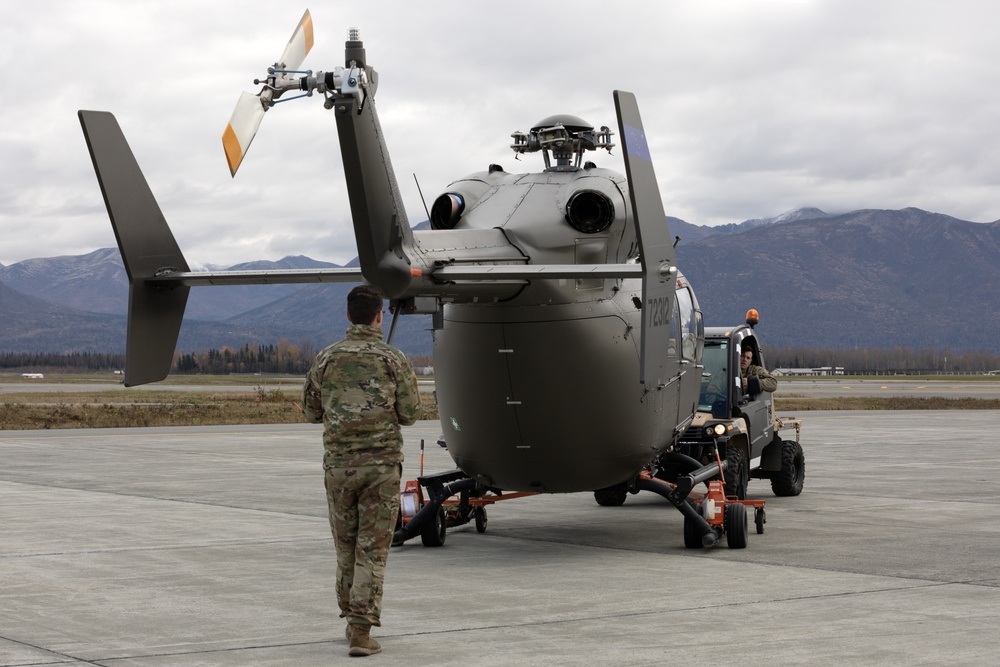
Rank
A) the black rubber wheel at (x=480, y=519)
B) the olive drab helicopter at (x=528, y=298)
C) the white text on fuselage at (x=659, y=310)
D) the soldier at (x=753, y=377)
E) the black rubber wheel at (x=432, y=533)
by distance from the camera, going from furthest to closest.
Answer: the soldier at (x=753, y=377) → the black rubber wheel at (x=480, y=519) → the black rubber wheel at (x=432, y=533) → the olive drab helicopter at (x=528, y=298) → the white text on fuselage at (x=659, y=310)

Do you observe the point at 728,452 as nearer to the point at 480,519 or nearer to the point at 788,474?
the point at 480,519

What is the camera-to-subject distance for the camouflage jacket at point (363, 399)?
25.7 feet

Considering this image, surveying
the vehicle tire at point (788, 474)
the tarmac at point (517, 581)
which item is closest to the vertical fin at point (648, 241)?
the tarmac at point (517, 581)

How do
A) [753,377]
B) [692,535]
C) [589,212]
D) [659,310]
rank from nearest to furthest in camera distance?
[659,310], [589,212], [692,535], [753,377]

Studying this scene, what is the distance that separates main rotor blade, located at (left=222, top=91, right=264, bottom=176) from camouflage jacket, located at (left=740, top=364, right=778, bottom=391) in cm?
1004

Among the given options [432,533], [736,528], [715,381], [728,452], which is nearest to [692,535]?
[736,528]

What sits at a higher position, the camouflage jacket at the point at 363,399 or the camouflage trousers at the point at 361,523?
the camouflage jacket at the point at 363,399

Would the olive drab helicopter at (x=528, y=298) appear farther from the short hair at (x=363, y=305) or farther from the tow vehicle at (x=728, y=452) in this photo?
the short hair at (x=363, y=305)

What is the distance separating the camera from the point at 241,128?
27.1 ft

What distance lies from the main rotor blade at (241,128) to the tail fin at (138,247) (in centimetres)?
275

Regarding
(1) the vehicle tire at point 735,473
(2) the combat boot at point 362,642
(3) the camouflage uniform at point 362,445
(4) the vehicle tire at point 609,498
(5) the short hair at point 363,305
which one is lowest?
(4) the vehicle tire at point 609,498

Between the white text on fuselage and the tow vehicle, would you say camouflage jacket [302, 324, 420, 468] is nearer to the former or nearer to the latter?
the white text on fuselage

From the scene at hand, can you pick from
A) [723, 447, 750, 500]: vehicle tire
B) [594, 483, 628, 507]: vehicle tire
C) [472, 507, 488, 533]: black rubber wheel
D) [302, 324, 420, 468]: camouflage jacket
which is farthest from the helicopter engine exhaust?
[594, 483, 628, 507]: vehicle tire

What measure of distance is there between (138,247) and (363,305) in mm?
3727
